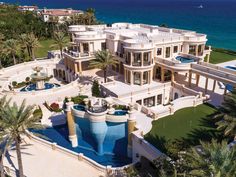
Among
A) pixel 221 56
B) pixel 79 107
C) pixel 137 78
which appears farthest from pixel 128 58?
pixel 221 56

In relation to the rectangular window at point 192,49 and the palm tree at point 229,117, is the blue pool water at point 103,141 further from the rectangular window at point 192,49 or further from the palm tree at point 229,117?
the rectangular window at point 192,49

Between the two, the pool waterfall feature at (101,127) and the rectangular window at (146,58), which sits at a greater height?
the rectangular window at (146,58)

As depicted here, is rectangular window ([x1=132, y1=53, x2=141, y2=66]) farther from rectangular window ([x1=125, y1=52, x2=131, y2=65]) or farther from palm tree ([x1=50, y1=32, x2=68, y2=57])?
palm tree ([x1=50, y1=32, x2=68, y2=57])

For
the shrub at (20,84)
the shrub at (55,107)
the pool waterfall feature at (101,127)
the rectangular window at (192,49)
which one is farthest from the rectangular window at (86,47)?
the rectangular window at (192,49)

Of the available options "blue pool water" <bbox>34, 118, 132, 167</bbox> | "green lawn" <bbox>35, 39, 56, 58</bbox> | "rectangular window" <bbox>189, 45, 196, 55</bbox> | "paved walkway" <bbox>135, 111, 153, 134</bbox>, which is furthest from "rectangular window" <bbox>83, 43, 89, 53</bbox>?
"green lawn" <bbox>35, 39, 56, 58</bbox>

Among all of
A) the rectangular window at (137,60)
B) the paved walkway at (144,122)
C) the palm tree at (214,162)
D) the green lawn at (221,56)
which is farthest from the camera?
the green lawn at (221,56)

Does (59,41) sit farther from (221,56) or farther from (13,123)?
(221,56)
